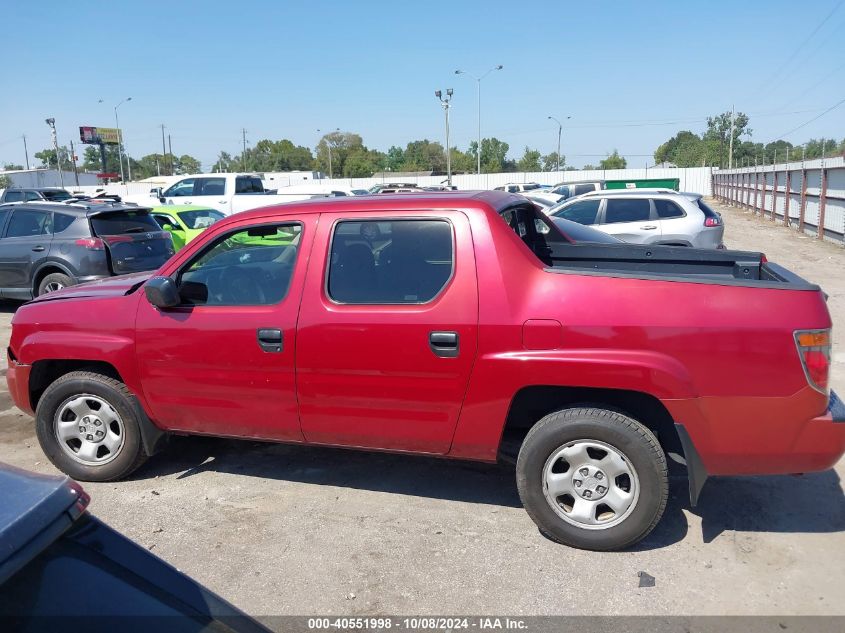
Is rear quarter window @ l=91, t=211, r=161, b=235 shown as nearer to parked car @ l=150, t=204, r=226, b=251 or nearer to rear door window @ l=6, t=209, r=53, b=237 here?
rear door window @ l=6, t=209, r=53, b=237

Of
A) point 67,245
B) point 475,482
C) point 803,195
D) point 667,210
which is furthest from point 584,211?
point 803,195

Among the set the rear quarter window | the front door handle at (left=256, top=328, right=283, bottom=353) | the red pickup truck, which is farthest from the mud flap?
the rear quarter window

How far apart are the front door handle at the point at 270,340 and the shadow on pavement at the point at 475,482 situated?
1131 millimetres

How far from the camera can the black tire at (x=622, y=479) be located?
11.4 ft

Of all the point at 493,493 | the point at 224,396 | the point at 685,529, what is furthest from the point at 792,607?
the point at 224,396

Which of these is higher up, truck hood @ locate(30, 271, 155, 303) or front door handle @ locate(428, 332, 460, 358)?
truck hood @ locate(30, 271, 155, 303)

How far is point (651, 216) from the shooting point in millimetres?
12188

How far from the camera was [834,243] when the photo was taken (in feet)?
58.9

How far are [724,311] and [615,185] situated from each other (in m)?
30.2

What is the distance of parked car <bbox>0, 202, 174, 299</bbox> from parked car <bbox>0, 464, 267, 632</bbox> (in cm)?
934

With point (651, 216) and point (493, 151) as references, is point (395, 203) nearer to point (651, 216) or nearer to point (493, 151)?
point (651, 216)

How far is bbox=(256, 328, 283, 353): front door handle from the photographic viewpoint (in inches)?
156

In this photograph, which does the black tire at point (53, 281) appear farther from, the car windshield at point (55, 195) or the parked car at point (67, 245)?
the car windshield at point (55, 195)

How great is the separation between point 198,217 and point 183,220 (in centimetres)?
45
